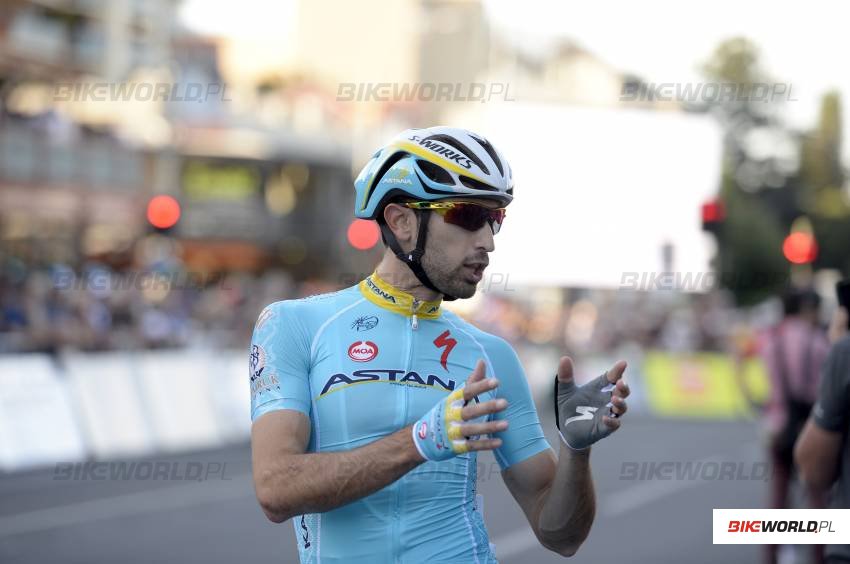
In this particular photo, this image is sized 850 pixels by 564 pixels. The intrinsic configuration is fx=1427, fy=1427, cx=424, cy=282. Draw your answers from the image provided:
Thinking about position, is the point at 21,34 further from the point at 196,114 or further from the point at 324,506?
the point at 324,506

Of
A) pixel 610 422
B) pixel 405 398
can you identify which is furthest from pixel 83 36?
pixel 610 422

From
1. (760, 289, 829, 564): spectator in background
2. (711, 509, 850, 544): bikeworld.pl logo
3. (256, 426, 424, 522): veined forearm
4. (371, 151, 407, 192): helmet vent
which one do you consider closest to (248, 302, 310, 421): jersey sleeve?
(256, 426, 424, 522): veined forearm

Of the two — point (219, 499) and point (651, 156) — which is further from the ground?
point (651, 156)

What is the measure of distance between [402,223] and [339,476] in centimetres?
93

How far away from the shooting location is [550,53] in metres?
78.8

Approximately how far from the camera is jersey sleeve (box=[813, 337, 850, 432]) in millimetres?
5027

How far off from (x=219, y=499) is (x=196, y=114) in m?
50.3

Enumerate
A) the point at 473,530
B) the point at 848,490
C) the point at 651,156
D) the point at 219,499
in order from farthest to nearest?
1. the point at 651,156
2. the point at 219,499
3. the point at 848,490
4. the point at 473,530

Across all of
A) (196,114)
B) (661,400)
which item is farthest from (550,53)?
(661,400)

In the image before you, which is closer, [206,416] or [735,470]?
[735,470]

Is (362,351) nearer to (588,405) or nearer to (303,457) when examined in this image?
(303,457)

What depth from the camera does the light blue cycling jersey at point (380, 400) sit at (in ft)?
12.8

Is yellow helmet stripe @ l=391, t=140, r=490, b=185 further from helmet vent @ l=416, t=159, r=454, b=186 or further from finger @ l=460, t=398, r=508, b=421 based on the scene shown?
finger @ l=460, t=398, r=508, b=421

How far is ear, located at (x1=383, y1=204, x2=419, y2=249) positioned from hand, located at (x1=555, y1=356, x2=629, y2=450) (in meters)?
0.65
